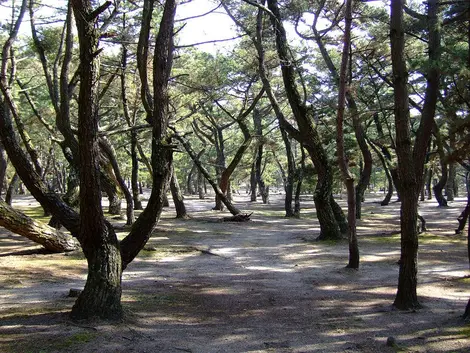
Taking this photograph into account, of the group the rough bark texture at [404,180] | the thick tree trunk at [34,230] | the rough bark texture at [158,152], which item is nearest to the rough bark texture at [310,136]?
the rough bark texture at [404,180]

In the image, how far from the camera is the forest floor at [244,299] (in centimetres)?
529

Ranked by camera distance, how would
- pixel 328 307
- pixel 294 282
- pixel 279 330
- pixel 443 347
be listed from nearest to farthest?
pixel 443 347, pixel 279 330, pixel 328 307, pixel 294 282

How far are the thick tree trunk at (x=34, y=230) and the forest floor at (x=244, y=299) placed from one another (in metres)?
0.33

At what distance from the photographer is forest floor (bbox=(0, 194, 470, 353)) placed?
5289 millimetres

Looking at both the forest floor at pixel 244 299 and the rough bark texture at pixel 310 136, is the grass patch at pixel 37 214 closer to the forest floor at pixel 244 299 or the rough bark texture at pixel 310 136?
the forest floor at pixel 244 299

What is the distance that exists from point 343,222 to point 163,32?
32.6 feet

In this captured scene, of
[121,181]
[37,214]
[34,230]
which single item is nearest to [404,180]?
[34,230]

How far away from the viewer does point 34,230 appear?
33.7 feet

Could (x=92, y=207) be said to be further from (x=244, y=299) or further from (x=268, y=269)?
(x=268, y=269)

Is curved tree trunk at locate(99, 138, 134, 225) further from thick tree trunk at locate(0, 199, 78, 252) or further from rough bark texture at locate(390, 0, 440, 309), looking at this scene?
rough bark texture at locate(390, 0, 440, 309)

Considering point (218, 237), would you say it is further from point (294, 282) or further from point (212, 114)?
point (212, 114)

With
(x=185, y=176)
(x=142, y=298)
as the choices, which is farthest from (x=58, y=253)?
(x=185, y=176)

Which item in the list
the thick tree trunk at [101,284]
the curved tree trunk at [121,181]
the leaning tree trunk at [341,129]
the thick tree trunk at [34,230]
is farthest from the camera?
the curved tree trunk at [121,181]

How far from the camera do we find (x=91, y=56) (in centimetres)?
530
